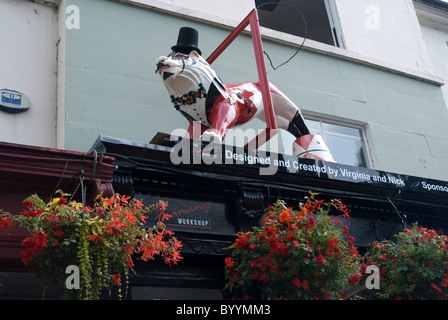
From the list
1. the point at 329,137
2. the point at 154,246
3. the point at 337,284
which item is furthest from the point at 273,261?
the point at 329,137

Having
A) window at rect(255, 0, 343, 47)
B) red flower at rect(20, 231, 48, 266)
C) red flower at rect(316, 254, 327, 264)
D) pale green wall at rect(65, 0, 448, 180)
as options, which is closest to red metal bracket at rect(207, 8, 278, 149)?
pale green wall at rect(65, 0, 448, 180)

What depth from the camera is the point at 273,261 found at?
6078 mm

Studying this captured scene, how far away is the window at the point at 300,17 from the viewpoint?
13750mm

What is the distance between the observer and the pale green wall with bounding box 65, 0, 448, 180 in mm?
8281

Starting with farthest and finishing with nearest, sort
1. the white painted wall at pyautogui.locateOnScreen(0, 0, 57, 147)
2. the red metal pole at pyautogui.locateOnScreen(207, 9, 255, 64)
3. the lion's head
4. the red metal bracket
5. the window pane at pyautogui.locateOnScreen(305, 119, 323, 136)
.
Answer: the window pane at pyautogui.locateOnScreen(305, 119, 323, 136), the red metal pole at pyautogui.locateOnScreen(207, 9, 255, 64), the red metal bracket, the white painted wall at pyautogui.locateOnScreen(0, 0, 57, 147), the lion's head

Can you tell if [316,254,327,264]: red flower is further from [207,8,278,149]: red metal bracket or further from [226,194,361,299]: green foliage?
[207,8,278,149]: red metal bracket

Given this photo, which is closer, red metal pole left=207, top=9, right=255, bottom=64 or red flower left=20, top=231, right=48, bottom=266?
red flower left=20, top=231, right=48, bottom=266

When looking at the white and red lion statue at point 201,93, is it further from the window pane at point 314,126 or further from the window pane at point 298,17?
the window pane at point 298,17

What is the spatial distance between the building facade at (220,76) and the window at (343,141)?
0.07 ft

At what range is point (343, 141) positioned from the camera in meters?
10.4

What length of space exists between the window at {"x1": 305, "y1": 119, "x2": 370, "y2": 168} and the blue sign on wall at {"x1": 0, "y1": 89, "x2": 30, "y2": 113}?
4611mm

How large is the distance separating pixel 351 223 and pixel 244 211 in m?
1.78

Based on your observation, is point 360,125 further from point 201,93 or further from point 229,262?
point 229,262
